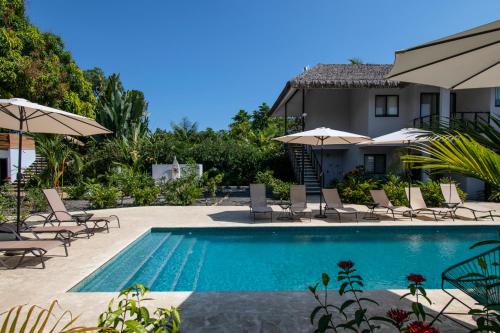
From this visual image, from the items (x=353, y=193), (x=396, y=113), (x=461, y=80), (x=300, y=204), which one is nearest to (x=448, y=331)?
(x=461, y=80)

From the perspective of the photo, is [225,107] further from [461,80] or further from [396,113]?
[461,80]

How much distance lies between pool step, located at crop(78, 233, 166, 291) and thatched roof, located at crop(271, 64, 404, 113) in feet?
37.0

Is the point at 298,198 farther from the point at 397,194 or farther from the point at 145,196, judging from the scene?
the point at 145,196

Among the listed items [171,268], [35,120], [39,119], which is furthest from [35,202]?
[171,268]

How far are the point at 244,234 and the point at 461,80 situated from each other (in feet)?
23.6

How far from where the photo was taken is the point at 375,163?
19.9 metres

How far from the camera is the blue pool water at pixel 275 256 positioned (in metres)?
6.47

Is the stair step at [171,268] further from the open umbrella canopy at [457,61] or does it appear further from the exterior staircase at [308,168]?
the exterior staircase at [308,168]

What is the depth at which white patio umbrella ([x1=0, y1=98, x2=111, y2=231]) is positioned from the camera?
22.1 feet

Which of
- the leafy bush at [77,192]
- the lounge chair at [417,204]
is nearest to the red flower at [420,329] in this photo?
the lounge chair at [417,204]

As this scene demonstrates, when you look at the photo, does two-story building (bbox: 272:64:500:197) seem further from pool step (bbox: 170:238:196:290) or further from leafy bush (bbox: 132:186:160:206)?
pool step (bbox: 170:238:196:290)

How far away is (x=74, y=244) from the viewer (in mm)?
7809

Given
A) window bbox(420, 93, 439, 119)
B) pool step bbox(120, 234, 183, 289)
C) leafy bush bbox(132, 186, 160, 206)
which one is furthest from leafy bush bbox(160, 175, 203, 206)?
window bbox(420, 93, 439, 119)

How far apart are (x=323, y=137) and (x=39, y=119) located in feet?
28.4
